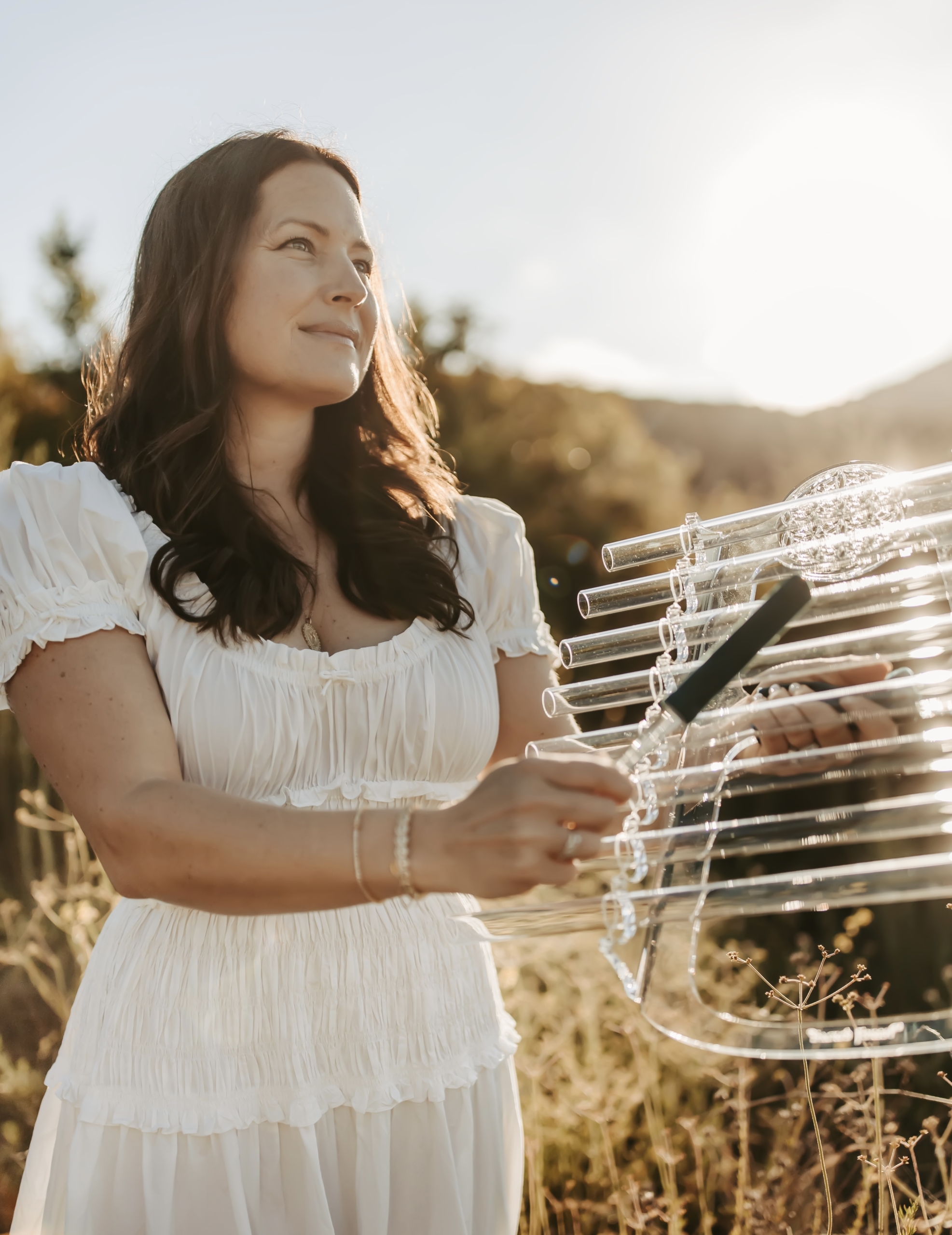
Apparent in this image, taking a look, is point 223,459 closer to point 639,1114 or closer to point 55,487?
point 55,487

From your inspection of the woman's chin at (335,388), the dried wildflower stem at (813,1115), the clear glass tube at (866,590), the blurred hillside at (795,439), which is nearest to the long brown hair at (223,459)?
the woman's chin at (335,388)

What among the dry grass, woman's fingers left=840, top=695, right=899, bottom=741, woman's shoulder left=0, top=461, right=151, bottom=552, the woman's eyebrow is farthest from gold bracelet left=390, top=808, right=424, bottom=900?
the dry grass

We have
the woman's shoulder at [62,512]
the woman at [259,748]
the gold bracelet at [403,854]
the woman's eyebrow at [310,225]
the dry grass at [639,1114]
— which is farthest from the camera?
the dry grass at [639,1114]

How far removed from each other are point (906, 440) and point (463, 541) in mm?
5698

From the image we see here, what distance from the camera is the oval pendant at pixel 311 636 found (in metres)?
1.59

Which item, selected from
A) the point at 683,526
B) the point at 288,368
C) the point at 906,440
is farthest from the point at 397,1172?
the point at 906,440

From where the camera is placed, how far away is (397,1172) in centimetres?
145

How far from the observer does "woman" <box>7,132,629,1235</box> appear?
4.18 feet

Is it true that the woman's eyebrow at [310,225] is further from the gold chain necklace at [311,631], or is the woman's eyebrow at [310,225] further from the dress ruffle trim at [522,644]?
the dress ruffle trim at [522,644]

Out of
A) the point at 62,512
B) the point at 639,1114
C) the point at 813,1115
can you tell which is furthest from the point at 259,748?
the point at 639,1114

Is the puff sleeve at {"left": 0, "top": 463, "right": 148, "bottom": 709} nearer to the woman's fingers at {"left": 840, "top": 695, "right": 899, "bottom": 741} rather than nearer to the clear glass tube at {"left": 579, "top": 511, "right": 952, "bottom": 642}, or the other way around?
the clear glass tube at {"left": 579, "top": 511, "right": 952, "bottom": 642}

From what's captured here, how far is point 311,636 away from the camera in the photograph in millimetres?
1605

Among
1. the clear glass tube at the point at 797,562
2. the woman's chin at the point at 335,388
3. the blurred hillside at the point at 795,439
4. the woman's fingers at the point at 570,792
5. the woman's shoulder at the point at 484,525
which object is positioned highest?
the blurred hillside at the point at 795,439

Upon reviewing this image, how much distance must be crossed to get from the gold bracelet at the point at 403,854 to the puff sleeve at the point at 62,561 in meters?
0.59
